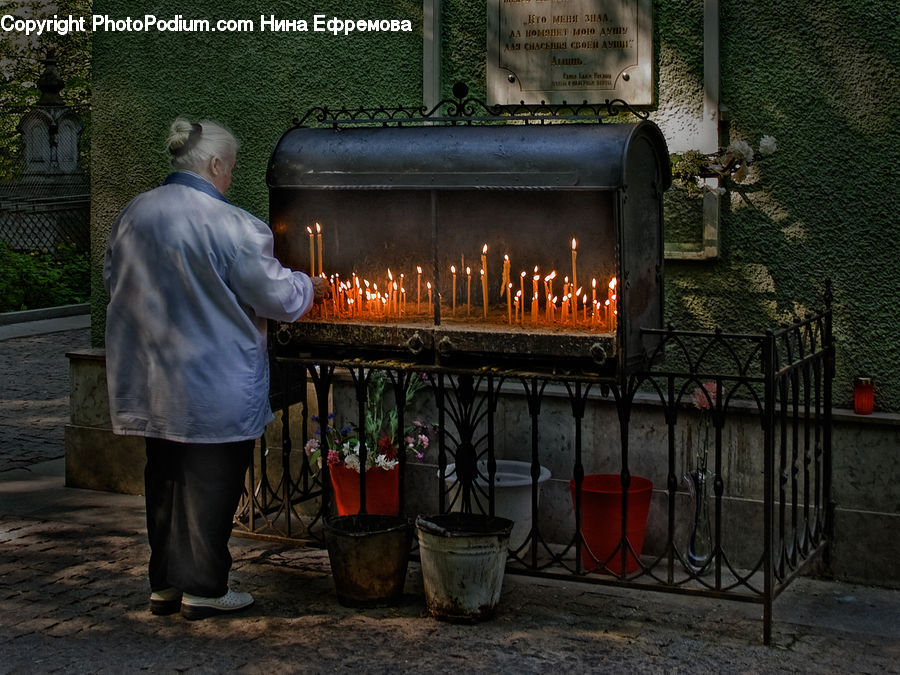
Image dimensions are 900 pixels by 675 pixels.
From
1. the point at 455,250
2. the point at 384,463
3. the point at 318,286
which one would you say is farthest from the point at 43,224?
the point at 318,286

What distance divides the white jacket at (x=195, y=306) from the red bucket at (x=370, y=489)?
1.34 metres

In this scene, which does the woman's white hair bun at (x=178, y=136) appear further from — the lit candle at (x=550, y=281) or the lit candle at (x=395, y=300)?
the lit candle at (x=550, y=281)

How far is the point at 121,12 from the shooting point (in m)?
7.70

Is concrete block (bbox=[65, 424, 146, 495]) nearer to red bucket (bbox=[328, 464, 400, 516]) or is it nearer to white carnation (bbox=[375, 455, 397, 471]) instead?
red bucket (bbox=[328, 464, 400, 516])

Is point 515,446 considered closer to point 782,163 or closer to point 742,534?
point 742,534

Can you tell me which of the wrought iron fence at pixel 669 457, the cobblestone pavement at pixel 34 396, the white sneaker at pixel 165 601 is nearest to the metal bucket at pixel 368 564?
the wrought iron fence at pixel 669 457

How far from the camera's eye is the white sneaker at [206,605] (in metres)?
5.28

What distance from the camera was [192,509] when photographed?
5207 mm

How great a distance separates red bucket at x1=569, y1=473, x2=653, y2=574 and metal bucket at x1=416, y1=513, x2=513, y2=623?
721 millimetres

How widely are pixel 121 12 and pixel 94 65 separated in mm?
398

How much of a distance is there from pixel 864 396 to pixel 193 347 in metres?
3.14

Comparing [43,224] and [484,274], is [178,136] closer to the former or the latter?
[484,274]

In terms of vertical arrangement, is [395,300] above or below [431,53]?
below

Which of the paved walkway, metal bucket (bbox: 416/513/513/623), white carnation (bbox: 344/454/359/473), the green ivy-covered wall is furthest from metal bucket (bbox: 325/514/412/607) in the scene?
the green ivy-covered wall
